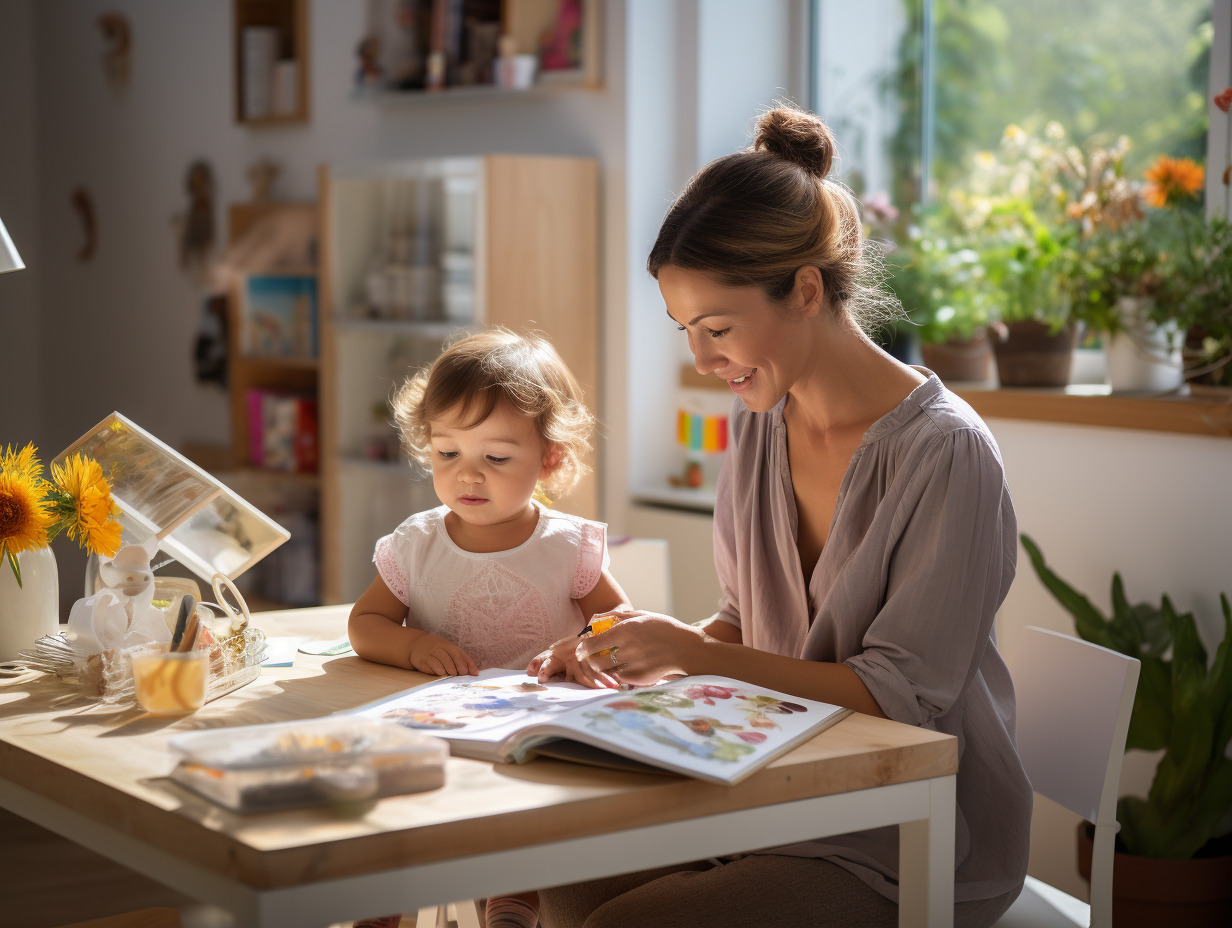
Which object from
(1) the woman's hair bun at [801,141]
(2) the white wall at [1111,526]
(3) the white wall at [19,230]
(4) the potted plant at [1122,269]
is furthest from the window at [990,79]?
(3) the white wall at [19,230]

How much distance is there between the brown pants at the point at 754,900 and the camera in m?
1.26

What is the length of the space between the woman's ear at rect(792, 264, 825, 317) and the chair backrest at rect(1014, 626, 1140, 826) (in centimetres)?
53

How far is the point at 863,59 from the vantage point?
3.35 meters

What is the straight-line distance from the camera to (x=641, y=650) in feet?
4.32

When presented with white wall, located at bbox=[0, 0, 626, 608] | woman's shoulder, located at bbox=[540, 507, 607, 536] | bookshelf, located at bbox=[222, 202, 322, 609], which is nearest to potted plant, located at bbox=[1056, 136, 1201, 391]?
woman's shoulder, located at bbox=[540, 507, 607, 536]

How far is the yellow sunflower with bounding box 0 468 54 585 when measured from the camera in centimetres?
139

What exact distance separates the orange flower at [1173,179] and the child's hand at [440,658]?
5.66 ft

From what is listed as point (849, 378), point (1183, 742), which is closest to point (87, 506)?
point (849, 378)

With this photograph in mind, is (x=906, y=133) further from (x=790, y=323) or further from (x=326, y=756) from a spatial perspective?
(x=326, y=756)

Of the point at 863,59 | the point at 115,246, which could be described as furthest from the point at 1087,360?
the point at 115,246

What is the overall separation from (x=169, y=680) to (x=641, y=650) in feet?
1.51

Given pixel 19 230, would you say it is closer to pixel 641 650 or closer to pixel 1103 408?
pixel 1103 408

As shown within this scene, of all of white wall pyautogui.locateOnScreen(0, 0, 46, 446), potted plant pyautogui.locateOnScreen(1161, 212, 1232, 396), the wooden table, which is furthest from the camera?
white wall pyautogui.locateOnScreen(0, 0, 46, 446)

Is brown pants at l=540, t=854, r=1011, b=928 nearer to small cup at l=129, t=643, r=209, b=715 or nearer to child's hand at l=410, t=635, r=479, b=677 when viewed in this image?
child's hand at l=410, t=635, r=479, b=677
